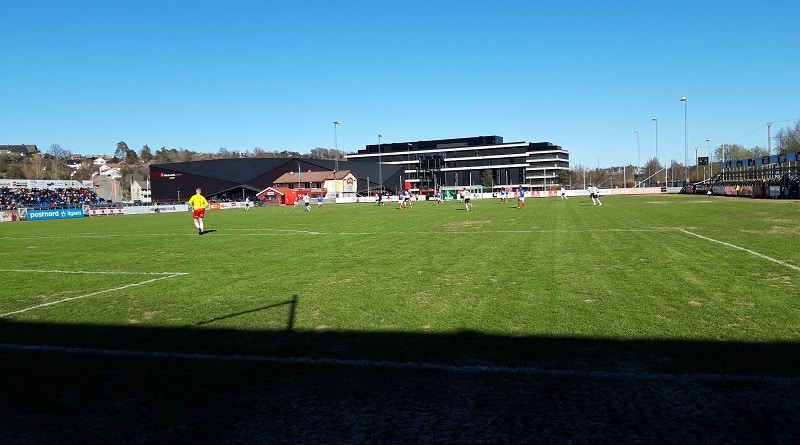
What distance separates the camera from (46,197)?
85.2 meters

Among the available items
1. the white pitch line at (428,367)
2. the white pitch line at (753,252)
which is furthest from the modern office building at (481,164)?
the white pitch line at (428,367)

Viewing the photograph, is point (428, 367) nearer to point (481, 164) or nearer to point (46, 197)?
point (46, 197)

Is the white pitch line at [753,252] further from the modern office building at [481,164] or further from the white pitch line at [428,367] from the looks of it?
the modern office building at [481,164]

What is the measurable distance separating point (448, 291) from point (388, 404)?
4.91m

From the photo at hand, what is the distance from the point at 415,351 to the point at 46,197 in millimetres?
96454

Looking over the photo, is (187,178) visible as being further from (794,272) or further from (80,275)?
(794,272)

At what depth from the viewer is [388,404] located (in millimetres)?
4707

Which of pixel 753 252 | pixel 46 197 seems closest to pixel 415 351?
pixel 753 252

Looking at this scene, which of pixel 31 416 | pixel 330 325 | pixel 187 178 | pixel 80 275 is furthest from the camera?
pixel 187 178

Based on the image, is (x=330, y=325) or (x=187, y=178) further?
(x=187, y=178)

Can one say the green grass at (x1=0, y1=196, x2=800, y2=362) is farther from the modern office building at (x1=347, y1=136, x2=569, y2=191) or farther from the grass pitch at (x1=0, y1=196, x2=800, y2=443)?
the modern office building at (x1=347, y1=136, x2=569, y2=191)

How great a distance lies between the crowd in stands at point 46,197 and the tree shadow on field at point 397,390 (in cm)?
8344

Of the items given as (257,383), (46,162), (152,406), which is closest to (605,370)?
(257,383)

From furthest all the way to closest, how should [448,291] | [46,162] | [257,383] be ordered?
A: [46,162]
[448,291]
[257,383]
